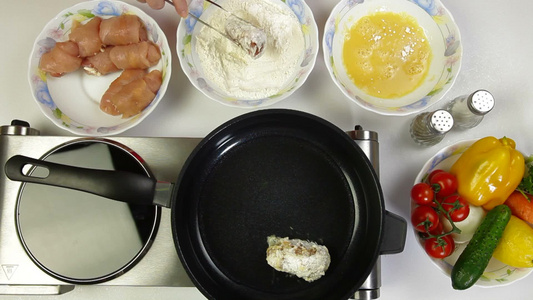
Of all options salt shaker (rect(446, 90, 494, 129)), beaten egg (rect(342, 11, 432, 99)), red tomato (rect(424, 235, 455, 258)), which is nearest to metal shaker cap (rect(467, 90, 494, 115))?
salt shaker (rect(446, 90, 494, 129))

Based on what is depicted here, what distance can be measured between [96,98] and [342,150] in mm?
542

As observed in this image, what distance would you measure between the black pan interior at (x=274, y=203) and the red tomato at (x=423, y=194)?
0.41 feet

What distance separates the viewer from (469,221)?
788 millimetres

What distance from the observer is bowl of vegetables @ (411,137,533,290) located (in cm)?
73

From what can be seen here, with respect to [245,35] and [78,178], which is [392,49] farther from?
[78,178]

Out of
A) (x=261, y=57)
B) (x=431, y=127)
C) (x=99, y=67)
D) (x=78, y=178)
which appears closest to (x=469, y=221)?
(x=431, y=127)

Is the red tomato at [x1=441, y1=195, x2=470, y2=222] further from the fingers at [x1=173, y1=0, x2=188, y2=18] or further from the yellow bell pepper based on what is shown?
the fingers at [x1=173, y1=0, x2=188, y2=18]

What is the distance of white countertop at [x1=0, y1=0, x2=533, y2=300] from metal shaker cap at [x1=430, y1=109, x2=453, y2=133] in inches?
4.7

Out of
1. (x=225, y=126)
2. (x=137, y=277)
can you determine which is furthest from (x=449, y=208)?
(x=137, y=277)

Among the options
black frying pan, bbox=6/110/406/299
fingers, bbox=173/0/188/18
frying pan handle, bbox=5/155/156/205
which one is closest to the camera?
frying pan handle, bbox=5/155/156/205

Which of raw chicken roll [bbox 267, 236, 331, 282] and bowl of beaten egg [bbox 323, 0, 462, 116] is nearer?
raw chicken roll [bbox 267, 236, 331, 282]

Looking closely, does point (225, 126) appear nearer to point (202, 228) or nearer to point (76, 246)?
point (202, 228)

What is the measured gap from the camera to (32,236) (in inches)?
27.9

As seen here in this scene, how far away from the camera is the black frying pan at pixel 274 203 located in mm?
691
